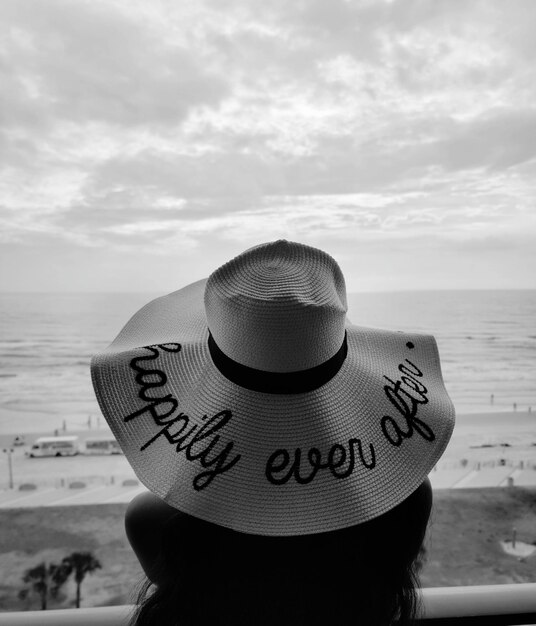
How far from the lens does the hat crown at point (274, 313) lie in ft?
1.59

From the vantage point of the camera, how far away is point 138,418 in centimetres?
50

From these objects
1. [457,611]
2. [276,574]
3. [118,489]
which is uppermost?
[276,574]

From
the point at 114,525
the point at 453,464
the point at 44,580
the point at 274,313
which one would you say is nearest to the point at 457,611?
the point at 274,313

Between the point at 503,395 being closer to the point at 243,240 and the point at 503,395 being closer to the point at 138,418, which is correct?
the point at 243,240

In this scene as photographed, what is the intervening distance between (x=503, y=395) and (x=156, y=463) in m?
4.95

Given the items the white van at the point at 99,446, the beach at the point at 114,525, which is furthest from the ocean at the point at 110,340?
the beach at the point at 114,525

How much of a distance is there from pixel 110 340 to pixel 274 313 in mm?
2924

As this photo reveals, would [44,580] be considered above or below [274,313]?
below

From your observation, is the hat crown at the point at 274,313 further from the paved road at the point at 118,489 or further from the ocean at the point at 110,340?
the ocean at the point at 110,340

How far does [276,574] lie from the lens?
0.47 metres

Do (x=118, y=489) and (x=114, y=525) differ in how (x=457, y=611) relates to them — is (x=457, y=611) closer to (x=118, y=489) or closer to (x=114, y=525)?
(x=114, y=525)

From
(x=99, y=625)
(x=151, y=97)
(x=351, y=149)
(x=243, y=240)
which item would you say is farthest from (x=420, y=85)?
(x=99, y=625)

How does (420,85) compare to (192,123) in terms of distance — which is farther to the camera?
(192,123)

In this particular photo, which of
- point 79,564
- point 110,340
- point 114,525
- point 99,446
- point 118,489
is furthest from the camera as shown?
point 99,446
